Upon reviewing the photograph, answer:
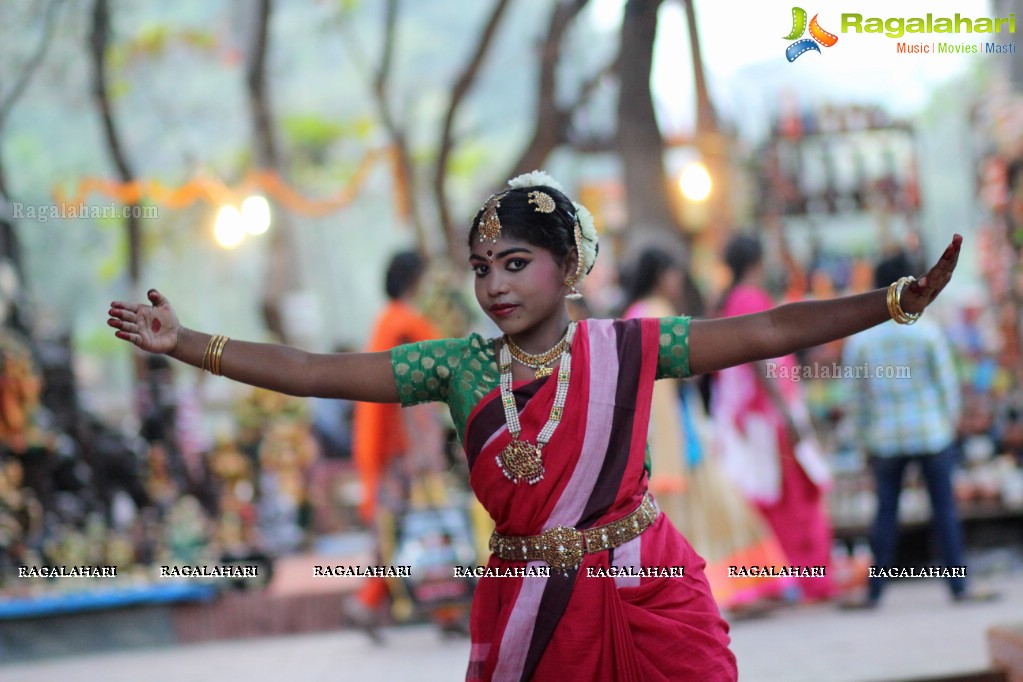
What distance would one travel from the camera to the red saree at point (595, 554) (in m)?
2.70

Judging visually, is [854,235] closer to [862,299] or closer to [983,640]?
[983,640]

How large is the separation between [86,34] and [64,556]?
17.7 ft

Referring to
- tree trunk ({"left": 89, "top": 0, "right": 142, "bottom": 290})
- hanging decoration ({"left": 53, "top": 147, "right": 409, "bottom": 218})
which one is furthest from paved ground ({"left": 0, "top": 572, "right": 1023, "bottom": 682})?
tree trunk ({"left": 89, "top": 0, "right": 142, "bottom": 290})

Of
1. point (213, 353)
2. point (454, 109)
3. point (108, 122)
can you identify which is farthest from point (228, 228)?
point (213, 353)

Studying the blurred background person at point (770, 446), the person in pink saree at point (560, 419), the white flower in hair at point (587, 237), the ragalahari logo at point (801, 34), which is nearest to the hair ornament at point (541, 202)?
the person in pink saree at point (560, 419)

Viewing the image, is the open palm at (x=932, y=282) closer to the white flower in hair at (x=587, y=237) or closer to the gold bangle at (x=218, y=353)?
the white flower in hair at (x=587, y=237)

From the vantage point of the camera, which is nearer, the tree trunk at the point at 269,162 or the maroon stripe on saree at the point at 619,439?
the maroon stripe on saree at the point at 619,439

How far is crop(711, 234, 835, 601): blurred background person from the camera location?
21.4 feet

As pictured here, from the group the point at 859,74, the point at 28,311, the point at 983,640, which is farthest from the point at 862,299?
the point at 859,74

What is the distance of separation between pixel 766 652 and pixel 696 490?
1.32m

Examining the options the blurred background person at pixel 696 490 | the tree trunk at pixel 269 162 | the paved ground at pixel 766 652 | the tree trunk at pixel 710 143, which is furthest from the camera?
the tree trunk at pixel 269 162

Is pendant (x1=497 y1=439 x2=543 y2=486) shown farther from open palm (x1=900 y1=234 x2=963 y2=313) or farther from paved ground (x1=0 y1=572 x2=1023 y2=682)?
paved ground (x1=0 y1=572 x2=1023 y2=682)

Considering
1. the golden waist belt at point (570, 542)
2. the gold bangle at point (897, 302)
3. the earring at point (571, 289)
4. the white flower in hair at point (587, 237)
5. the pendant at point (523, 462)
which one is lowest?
the golden waist belt at point (570, 542)

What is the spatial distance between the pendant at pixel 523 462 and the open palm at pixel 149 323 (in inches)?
31.6
